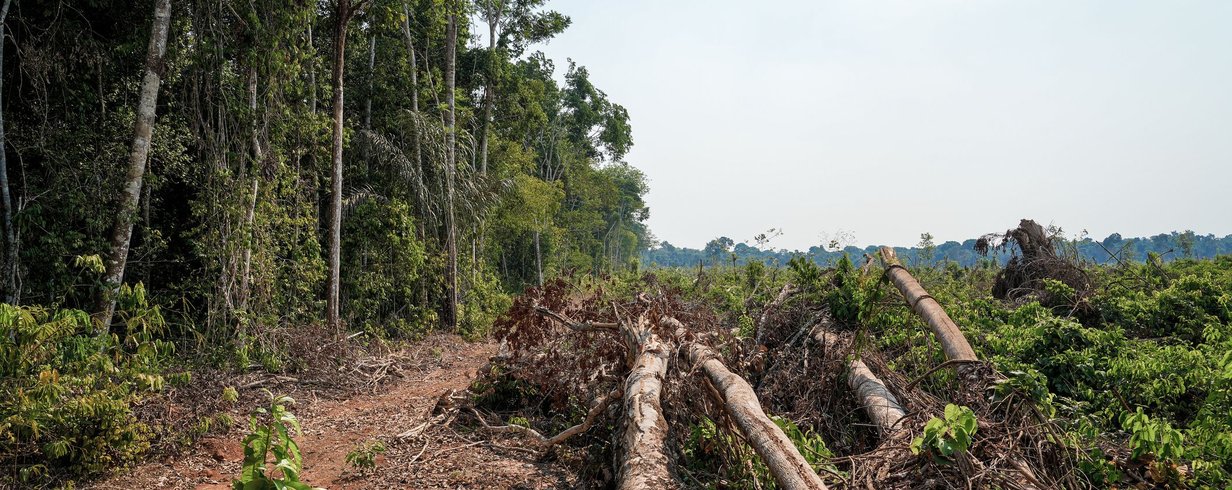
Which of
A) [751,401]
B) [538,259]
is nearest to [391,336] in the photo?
[751,401]

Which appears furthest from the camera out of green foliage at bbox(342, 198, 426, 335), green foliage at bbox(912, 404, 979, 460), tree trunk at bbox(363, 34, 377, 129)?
tree trunk at bbox(363, 34, 377, 129)

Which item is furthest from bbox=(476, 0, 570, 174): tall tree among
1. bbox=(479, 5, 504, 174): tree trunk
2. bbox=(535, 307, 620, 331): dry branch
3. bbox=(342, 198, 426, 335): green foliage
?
bbox=(535, 307, 620, 331): dry branch

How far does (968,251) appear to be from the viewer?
91188 mm

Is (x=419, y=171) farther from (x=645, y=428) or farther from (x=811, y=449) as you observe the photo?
(x=811, y=449)

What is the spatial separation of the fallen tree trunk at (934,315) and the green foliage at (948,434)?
146 cm

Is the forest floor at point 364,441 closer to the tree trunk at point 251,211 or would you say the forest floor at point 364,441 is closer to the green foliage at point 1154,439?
the tree trunk at point 251,211

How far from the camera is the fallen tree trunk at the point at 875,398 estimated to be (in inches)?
163

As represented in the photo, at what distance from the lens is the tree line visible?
654 cm

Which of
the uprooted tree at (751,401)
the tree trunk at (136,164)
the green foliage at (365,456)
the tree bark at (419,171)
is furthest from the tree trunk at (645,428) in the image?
the tree bark at (419,171)

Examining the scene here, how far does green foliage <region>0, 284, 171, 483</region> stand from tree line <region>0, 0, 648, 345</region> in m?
1.11

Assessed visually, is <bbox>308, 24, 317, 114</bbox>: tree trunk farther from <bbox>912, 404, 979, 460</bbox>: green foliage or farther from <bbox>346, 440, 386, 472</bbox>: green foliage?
<bbox>912, 404, 979, 460</bbox>: green foliage

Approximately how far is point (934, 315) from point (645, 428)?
3284mm

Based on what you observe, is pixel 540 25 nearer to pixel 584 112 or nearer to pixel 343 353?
pixel 343 353

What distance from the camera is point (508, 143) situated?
1928 cm
